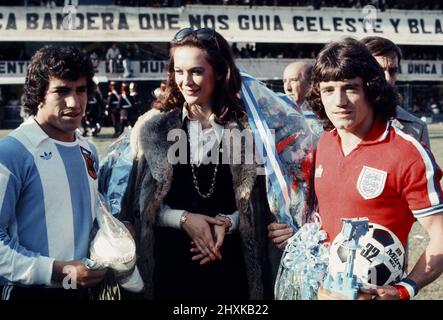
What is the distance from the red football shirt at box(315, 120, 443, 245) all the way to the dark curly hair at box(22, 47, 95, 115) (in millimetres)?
1097

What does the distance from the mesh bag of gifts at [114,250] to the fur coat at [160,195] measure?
22 centimetres

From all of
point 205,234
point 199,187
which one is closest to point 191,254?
point 205,234

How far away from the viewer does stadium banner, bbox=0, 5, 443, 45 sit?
91.3 feet

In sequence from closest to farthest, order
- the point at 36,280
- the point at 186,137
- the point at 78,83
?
the point at 36,280
the point at 78,83
the point at 186,137

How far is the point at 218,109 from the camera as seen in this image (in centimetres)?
282

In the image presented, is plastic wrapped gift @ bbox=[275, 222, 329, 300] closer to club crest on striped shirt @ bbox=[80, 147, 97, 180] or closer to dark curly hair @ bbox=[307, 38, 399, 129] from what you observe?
dark curly hair @ bbox=[307, 38, 399, 129]

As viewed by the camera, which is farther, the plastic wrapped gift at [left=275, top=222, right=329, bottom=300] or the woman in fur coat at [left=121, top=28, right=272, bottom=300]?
the woman in fur coat at [left=121, top=28, right=272, bottom=300]

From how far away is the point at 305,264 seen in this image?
2268 millimetres

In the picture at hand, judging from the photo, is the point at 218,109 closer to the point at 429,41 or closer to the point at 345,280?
the point at 345,280

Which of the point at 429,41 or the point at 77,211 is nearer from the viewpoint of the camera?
the point at 77,211

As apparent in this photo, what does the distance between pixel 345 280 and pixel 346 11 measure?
3020 centimetres

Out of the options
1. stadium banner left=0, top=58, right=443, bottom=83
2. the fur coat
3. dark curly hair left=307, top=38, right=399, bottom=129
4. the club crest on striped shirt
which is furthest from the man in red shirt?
stadium banner left=0, top=58, right=443, bottom=83

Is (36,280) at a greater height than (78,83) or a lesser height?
lesser
